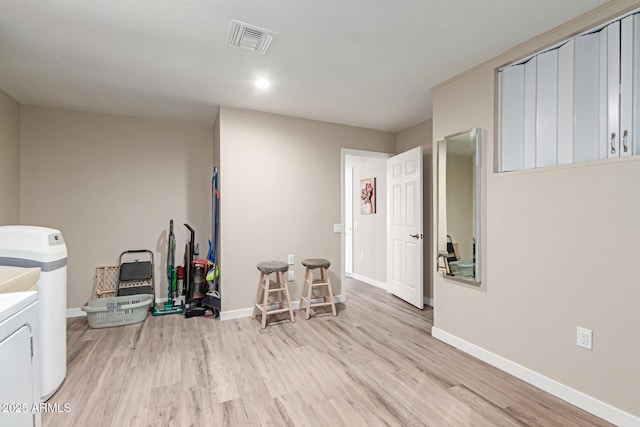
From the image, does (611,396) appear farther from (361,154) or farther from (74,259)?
(74,259)

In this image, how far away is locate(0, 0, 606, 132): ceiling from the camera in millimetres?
1759

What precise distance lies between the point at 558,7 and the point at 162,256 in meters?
4.49

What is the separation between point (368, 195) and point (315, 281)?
2.01 m

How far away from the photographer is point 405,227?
3.96 metres

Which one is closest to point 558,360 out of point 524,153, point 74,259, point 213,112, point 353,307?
point 524,153

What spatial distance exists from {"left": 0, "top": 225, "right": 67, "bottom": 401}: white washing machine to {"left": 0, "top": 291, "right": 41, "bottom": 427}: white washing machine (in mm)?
870

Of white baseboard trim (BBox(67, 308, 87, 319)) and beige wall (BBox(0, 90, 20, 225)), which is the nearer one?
beige wall (BBox(0, 90, 20, 225))

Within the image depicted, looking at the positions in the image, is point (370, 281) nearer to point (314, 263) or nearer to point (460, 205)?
point (314, 263)

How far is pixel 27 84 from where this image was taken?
2.78 meters

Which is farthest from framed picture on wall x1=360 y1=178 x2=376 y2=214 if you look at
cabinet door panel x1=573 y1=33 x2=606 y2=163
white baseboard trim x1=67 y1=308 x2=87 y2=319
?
white baseboard trim x1=67 y1=308 x2=87 y2=319

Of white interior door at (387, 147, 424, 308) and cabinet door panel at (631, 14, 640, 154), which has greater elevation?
cabinet door panel at (631, 14, 640, 154)

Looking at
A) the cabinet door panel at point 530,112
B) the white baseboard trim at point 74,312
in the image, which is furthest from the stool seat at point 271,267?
the cabinet door panel at point 530,112

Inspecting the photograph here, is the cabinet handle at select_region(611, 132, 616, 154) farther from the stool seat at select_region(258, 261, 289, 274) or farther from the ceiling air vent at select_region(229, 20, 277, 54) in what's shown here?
the stool seat at select_region(258, 261, 289, 274)

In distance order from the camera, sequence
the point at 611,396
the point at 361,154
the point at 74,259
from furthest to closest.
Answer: the point at 361,154 → the point at 74,259 → the point at 611,396
